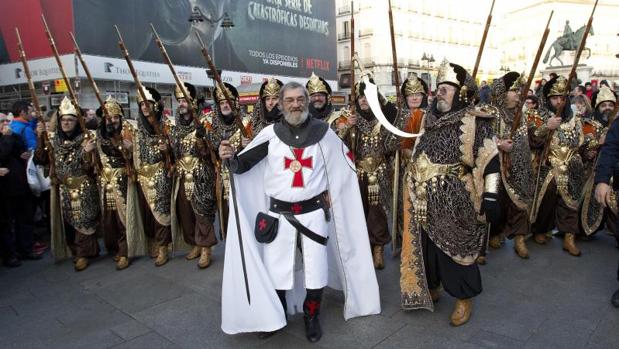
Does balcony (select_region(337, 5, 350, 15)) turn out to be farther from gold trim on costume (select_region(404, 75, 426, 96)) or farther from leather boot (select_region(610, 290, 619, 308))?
leather boot (select_region(610, 290, 619, 308))

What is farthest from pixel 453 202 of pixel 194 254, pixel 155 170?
pixel 155 170

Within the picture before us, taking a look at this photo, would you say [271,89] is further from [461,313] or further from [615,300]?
[615,300]

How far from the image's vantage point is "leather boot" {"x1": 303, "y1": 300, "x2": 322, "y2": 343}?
323 centimetres

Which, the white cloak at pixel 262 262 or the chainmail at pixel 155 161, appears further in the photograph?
the chainmail at pixel 155 161

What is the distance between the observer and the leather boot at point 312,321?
10.6 feet

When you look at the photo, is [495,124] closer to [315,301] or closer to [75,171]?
[315,301]

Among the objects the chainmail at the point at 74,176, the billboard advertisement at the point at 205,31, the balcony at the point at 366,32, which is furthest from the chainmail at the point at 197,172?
the balcony at the point at 366,32

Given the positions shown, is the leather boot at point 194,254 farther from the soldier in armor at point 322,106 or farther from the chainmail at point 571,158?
the chainmail at point 571,158

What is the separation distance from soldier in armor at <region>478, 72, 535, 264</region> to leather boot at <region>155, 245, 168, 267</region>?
3.37 m

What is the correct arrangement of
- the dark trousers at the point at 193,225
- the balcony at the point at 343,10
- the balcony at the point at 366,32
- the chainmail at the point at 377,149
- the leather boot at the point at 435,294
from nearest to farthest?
the leather boot at the point at 435,294 → the chainmail at the point at 377,149 → the dark trousers at the point at 193,225 → the balcony at the point at 366,32 → the balcony at the point at 343,10

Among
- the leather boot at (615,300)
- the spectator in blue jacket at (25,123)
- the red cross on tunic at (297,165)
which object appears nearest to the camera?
the red cross on tunic at (297,165)

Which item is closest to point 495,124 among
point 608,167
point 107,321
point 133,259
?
point 608,167

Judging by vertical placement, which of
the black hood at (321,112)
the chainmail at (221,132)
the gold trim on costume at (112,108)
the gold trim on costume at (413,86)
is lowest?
the chainmail at (221,132)

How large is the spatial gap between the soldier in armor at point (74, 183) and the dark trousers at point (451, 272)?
3593 mm
